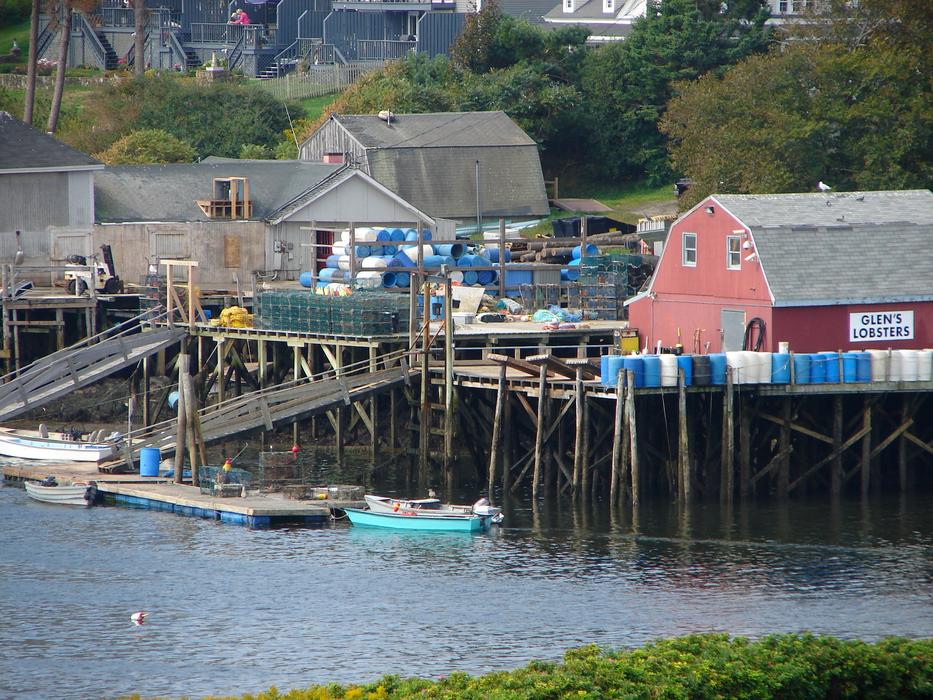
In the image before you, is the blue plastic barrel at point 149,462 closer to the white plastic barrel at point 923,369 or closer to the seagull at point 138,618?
the seagull at point 138,618

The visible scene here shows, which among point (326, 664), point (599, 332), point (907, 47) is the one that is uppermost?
point (907, 47)

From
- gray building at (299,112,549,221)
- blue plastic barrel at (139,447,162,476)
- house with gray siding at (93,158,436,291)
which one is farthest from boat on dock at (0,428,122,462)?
gray building at (299,112,549,221)

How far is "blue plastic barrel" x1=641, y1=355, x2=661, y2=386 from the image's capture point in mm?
43812

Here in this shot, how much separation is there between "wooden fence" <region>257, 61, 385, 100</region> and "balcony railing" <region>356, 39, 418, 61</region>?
2.35 metres

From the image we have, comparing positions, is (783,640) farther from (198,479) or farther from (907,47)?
(907,47)

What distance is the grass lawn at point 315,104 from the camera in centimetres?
9731

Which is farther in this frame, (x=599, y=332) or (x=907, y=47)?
(x=907, y=47)

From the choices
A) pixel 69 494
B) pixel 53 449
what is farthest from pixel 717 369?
pixel 53 449

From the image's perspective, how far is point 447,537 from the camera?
41938 mm

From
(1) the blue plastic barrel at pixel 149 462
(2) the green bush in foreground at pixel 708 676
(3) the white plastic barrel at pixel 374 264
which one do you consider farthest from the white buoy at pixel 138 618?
(3) the white plastic barrel at pixel 374 264

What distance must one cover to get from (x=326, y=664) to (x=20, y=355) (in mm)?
31106

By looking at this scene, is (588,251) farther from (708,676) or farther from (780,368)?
(708,676)

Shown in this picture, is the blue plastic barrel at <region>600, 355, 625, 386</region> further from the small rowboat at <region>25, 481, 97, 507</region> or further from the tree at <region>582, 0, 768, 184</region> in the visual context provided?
the tree at <region>582, 0, 768, 184</region>

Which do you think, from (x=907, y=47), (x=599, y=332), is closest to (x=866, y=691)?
(x=599, y=332)
